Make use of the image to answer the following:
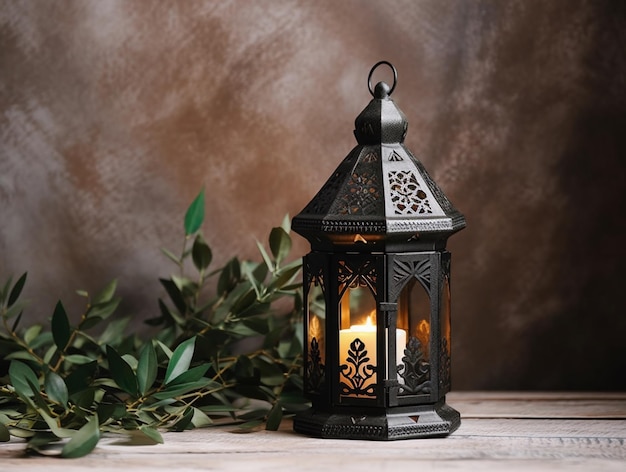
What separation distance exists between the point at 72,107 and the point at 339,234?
622 mm

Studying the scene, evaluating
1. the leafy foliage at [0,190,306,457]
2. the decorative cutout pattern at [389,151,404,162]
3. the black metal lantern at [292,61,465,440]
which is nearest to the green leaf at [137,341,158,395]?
the leafy foliage at [0,190,306,457]

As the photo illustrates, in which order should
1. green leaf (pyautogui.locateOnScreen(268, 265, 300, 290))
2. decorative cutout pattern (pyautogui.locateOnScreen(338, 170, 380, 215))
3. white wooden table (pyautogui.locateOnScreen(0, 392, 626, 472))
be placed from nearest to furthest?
1. white wooden table (pyautogui.locateOnScreen(0, 392, 626, 472))
2. decorative cutout pattern (pyautogui.locateOnScreen(338, 170, 380, 215))
3. green leaf (pyautogui.locateOnScreen(268, 265, 300, 290))

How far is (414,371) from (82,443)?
0.45 meters

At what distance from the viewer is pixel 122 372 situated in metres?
1.21

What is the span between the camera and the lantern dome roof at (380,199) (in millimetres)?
1205

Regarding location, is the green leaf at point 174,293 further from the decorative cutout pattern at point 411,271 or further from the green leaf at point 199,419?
the decorative cutout pattern at point 411,271

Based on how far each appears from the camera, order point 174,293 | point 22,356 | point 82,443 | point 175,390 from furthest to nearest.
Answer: point 174,293, point 22,356, point 175,390, point 82,443

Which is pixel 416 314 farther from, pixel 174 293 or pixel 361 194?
pixel 174 293

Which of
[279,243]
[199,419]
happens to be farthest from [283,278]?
[199,419]

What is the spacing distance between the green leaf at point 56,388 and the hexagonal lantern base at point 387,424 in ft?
1.11

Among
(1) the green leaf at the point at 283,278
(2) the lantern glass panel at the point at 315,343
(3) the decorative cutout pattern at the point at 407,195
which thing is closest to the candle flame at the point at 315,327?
(2) the lantern glass panel at the point at 315,343

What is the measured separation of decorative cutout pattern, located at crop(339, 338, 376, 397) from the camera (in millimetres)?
1239

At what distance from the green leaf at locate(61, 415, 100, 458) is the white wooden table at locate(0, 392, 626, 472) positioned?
10 mm

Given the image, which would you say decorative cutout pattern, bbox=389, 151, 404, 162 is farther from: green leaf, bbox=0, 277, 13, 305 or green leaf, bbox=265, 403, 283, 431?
green leaf, bbox=0, 277, 13, 305
